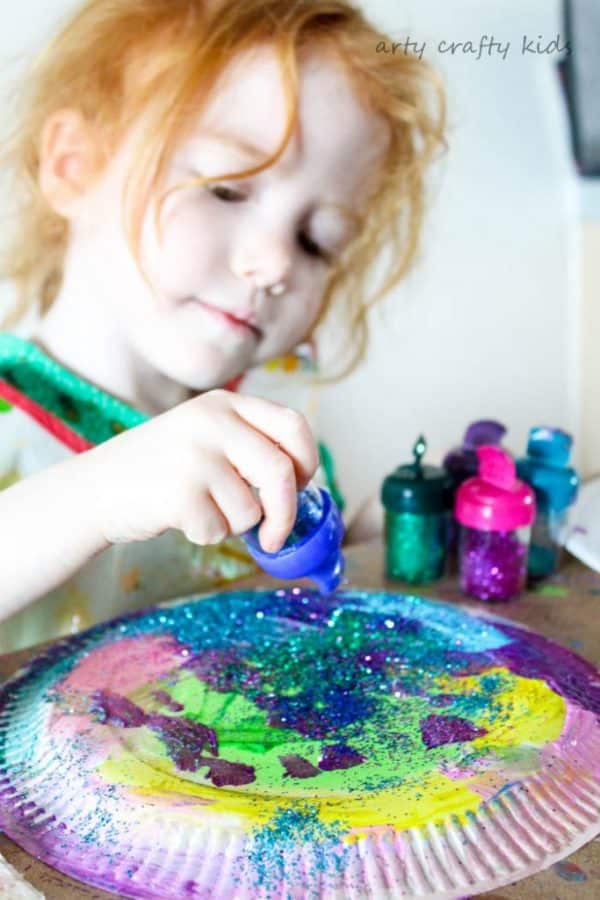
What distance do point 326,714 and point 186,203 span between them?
0.39 meters

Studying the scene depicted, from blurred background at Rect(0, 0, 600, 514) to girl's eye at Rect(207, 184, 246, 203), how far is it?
0.37 metres

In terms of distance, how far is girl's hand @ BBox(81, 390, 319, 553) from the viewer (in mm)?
456

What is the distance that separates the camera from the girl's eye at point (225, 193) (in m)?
0.68

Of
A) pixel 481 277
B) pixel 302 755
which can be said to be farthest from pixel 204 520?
pixel 481 277

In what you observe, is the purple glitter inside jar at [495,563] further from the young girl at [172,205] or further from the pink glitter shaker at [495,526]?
the young girl at [172,205]

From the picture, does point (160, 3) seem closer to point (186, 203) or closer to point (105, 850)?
point (186, 203)

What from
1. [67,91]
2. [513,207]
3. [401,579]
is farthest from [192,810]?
[513,207]

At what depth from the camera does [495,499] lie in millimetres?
616

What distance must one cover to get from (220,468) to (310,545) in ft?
0.20

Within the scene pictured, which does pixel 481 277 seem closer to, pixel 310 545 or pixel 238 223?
pixel 238 223

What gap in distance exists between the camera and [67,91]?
0.75 metres

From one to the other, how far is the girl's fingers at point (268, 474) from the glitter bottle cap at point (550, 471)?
0.28 m

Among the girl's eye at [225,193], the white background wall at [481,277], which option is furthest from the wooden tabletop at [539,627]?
the white background wall at [481,277]

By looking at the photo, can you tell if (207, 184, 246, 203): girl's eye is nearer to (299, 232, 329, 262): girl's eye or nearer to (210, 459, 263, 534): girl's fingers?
(299, 232, 329, 262): girl's eye
